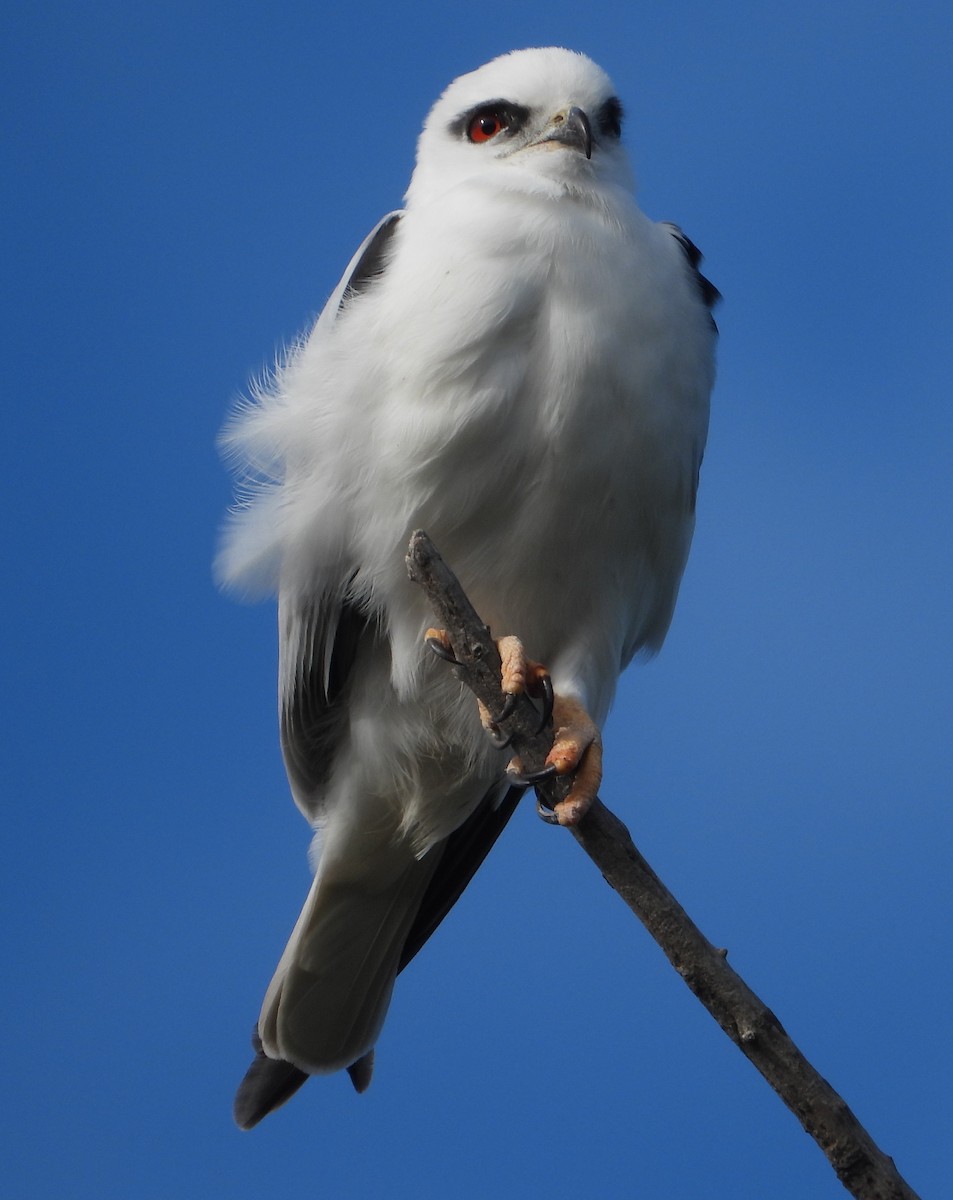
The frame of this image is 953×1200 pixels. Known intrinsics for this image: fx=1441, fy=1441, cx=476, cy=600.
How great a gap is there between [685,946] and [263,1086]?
166cm

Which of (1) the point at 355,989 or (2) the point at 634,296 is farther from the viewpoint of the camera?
(1) the point at 355,989

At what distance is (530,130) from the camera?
339cm

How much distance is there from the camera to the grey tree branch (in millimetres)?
2291

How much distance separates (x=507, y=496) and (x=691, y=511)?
1.93 ft

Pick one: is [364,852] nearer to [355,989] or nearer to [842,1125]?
[355,989]

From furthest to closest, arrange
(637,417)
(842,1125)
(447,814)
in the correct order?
(447,814), (637,417), (842,1125)

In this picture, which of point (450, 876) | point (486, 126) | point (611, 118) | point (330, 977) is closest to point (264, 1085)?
point (330, 977)

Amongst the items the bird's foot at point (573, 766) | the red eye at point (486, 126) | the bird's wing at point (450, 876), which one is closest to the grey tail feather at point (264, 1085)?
the bird's wing at point (450, 876)

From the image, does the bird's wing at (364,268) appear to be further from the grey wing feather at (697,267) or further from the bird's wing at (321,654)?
the grey wing feather at (697,267)

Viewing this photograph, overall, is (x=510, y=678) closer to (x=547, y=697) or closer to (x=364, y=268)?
(x=547, y=697)

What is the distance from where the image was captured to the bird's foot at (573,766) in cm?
280

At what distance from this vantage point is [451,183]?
339 cm

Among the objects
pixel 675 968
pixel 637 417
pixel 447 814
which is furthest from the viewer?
pixel 447 814

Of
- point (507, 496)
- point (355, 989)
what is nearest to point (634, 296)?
point (507, 496)
